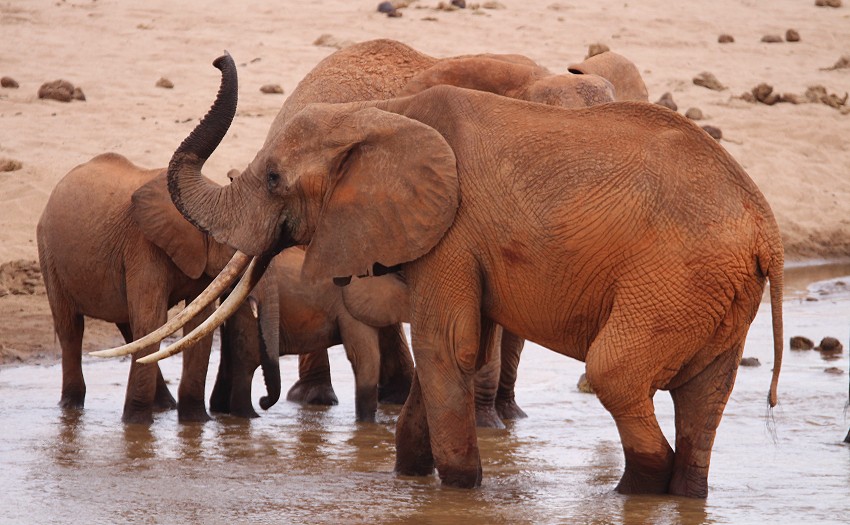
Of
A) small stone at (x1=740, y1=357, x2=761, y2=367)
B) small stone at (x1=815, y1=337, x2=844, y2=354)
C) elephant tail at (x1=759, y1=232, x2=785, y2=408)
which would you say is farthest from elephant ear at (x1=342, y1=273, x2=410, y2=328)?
small stone at (x1=815, y1=337, x2=844, y2=354)

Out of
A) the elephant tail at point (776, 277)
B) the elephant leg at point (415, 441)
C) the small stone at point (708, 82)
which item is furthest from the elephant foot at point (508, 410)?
the small stone at point (708, 82)

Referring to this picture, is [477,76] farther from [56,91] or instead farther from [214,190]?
[56,91]

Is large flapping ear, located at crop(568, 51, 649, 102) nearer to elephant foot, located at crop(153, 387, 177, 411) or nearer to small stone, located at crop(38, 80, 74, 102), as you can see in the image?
elephant foot, located at crop(153, 387, 177, 411)

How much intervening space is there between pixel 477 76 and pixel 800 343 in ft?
13.3

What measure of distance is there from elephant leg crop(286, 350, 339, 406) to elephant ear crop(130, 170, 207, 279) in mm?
1055

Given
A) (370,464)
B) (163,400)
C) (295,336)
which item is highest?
(295,336)

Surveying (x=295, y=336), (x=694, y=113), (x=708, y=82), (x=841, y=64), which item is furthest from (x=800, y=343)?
(x=841, y=64)

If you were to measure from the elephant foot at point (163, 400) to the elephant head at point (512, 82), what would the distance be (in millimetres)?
2445

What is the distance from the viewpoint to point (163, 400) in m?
8.46

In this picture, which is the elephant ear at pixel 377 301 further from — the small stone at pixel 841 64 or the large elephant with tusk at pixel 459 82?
the small stone at pixel 841 64

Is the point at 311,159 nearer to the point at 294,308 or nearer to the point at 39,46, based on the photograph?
the point at 294,308

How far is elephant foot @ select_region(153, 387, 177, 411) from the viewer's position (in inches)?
332

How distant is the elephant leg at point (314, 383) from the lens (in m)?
8.61

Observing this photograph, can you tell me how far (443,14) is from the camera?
2041 cm
